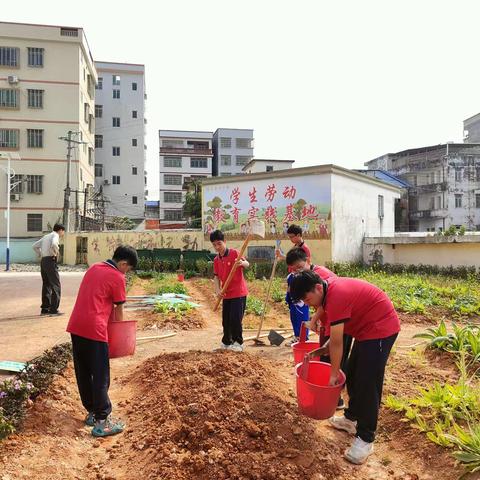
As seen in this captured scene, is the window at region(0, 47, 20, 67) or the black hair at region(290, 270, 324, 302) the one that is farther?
the window at region(0, 47, 20, 67)

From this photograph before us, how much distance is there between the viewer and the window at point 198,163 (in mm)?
55675

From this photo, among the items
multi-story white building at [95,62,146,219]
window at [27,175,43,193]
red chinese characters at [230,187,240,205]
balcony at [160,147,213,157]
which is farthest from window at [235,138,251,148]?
red chinese characters at [230,187,240,205]

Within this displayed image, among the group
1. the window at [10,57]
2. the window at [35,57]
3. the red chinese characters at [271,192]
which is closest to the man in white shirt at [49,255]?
the red chinese characters at [271,192]

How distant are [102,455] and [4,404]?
90 cm

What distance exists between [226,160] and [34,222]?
92.0 ft

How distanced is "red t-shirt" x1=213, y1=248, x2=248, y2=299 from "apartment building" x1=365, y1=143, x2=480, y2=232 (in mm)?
39342

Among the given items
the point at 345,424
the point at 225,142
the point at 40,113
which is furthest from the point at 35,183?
the point at 345,424

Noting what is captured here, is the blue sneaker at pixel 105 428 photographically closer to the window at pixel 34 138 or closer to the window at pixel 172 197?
the window at pixel 34 138

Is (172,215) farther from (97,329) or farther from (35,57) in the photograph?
(97,329)

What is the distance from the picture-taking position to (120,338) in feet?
14.0

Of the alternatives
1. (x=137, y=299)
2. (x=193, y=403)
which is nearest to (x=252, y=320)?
(x=137, y=299)

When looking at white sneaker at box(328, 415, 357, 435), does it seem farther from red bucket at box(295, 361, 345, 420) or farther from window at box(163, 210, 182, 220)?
window at box(163, 210, 182, 220)

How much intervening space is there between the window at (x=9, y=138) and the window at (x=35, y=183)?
9.25 ft

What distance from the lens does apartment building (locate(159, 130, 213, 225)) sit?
54.5 meters
